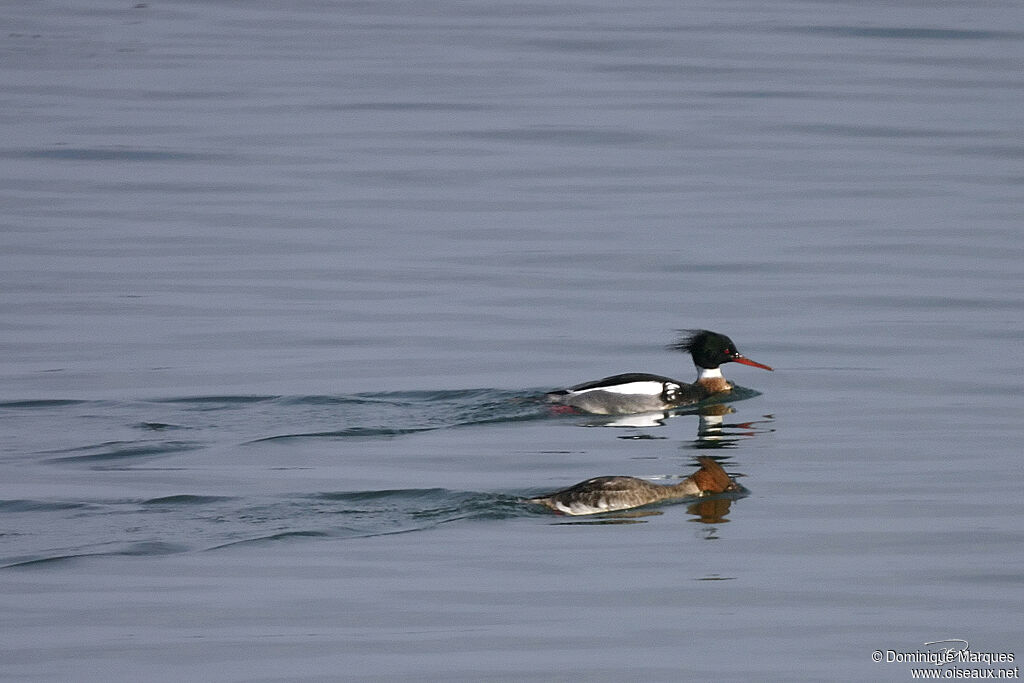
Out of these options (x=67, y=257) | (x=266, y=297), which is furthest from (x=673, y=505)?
(x=67, y=257)

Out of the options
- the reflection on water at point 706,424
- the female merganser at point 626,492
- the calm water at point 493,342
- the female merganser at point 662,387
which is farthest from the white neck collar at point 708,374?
the female merganser at point 626,492

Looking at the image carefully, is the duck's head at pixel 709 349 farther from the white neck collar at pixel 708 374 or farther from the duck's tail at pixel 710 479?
the duck's tail at pixel 710 479

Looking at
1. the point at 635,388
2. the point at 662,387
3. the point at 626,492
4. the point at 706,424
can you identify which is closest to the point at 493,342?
the point at 662,387

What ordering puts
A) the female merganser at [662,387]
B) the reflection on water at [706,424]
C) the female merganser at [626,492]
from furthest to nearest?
the female merganser at [662,387] → the reflection on water at [706,424] → the female merganser at [626,492]

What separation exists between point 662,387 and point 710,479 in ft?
12.8

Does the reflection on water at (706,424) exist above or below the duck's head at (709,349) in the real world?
below

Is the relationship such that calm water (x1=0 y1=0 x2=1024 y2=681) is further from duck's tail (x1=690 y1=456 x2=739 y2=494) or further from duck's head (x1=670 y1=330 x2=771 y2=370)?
duck's head (x1=670 y1=330 x2=771 y2=370)

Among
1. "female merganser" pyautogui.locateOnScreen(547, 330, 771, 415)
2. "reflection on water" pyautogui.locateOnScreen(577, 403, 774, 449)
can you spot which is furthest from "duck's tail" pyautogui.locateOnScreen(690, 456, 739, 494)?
"female merganser" pyautogui.locateOnScreen(547, 330, 771, 415)

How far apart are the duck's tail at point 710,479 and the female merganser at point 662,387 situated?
2.95 m

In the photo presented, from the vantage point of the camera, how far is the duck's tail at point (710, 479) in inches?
413

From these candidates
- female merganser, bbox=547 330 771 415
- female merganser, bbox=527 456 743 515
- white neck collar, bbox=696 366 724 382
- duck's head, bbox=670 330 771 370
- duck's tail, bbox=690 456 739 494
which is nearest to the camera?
female merganser, bbox=527 456 743 515

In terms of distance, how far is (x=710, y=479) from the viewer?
34.4 ft

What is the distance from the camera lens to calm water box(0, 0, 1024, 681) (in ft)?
27.1

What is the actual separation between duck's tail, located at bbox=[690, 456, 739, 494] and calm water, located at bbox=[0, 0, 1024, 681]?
0.14 meters
